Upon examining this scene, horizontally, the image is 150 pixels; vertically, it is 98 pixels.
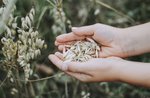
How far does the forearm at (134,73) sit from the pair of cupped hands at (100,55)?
0.02 meters

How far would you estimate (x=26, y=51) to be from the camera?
6.68ft

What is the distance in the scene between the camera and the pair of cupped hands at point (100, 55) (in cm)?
201

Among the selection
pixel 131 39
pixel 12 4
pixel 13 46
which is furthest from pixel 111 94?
pixel 12 4

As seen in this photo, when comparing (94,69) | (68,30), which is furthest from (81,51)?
(68,30)

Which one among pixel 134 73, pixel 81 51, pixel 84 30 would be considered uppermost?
pixel 84 30

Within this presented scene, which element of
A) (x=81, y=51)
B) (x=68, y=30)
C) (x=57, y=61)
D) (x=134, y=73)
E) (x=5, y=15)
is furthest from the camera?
(x=68, y=30)

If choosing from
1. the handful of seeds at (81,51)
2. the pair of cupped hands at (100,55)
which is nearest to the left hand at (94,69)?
the pair of cupped hands at (100,55)

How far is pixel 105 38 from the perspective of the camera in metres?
2.22

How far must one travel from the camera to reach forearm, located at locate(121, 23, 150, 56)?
222 cm

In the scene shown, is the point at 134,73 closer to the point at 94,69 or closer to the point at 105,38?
the point at 94,69

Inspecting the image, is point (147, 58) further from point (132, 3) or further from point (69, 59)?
point (69, 59)

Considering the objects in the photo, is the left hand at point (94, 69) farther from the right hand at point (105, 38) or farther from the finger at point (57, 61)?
the right hand at point (105, 38)

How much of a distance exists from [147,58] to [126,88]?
10.0 inches

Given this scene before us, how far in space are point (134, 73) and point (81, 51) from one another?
14.1 inches
